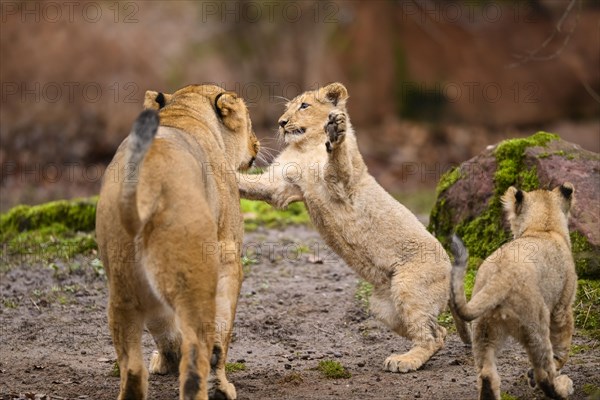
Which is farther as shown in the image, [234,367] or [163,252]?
[234,367]

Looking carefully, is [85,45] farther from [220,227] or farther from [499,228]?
[220,227]

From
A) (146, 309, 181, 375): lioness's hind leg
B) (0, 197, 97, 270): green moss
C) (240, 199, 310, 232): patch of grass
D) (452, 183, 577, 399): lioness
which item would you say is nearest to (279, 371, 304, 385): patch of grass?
(146, 309, 181, 375): lioness's hind leg

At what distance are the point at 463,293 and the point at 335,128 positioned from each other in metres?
2.28

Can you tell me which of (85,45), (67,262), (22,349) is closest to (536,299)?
(22,349)

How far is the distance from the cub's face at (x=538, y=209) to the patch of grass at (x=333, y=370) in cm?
155

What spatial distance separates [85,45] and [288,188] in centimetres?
1079

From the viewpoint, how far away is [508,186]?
8.80 m

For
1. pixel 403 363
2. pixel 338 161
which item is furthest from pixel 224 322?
pixel 338 161

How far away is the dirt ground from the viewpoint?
650 cm

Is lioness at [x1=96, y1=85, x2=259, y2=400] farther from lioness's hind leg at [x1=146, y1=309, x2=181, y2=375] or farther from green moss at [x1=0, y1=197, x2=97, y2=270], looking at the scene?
green moss at [x1=0, y1=197, x2=97, y2=270]

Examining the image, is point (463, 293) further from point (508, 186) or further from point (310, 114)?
point (508, 186)

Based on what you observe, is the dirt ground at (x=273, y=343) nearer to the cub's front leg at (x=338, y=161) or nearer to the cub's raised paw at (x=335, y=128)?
the cub's front leg at (x=338, y=161)

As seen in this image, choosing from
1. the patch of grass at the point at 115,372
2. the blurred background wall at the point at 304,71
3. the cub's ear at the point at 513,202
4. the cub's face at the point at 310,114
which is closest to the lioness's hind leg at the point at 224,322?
the patch of grass at the point at 115,372

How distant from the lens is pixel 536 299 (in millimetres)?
5809
